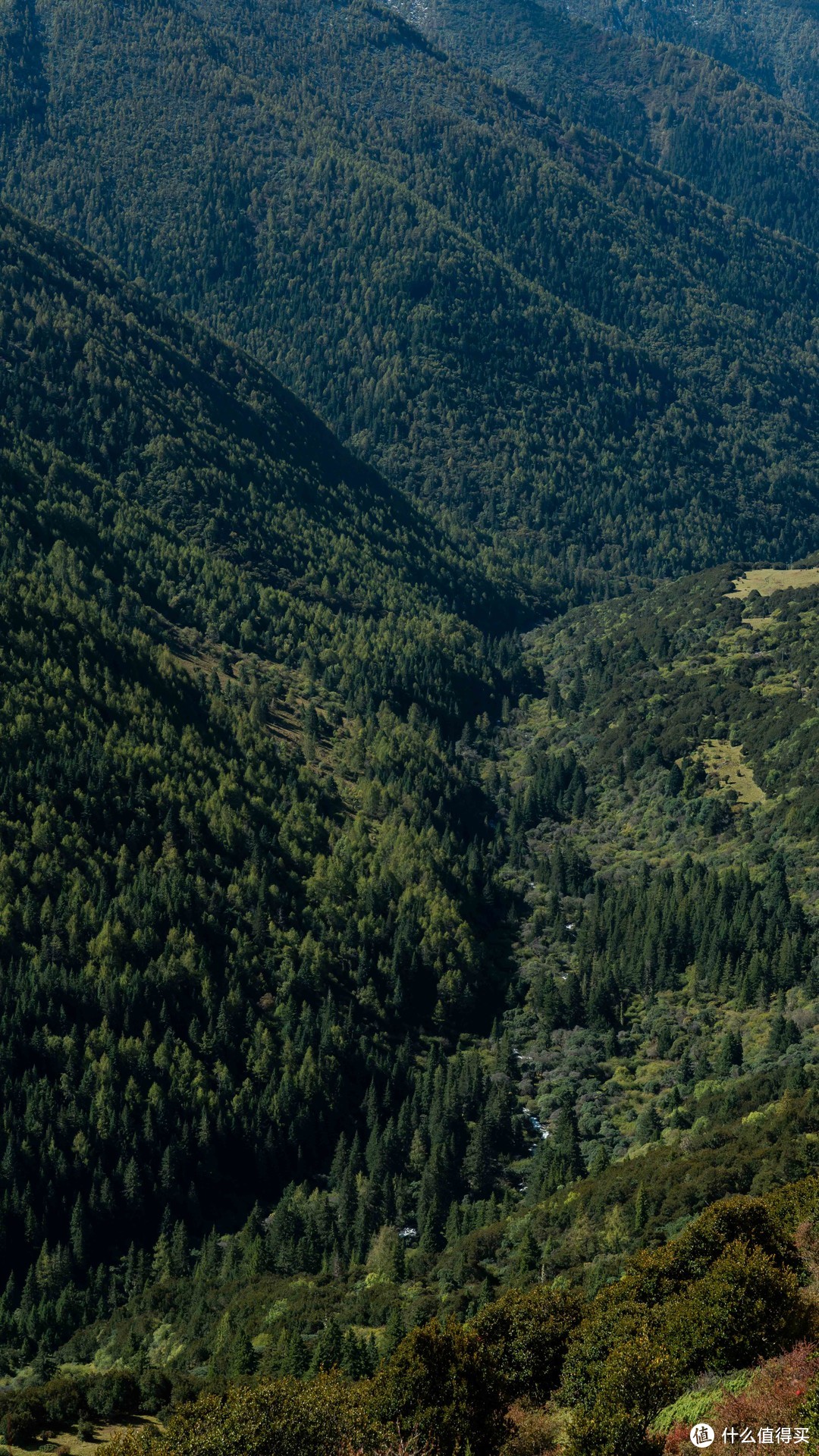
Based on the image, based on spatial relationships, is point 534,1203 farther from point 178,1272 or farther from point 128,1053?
point 128,1053

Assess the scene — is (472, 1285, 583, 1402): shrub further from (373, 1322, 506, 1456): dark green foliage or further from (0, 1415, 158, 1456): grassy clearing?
(0, 1415, 158, 1456): grassy clearing

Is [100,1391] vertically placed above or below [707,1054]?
below

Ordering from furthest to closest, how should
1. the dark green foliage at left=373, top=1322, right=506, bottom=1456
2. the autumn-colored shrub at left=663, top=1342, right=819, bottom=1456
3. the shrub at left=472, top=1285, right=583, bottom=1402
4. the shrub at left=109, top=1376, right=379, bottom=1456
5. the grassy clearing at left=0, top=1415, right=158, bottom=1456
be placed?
1. the grassy clearing at left=0, top=1415, right=158, bottom=1456
2. the shrub at left=472, top=1285, right=583, bottom=1402
3. the dark green foliage at left=373, top=1322, right=506, bottom=1456
4. the shrub at left=109, top=1376, right=379, bottom=1456
5. the autumn-colored shrub at left=663, top=1342, right=819, bottom=1456

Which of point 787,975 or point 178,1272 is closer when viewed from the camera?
point 178,1272

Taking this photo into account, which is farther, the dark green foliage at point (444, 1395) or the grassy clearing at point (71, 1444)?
the grassy clearing at point (71, 1444)

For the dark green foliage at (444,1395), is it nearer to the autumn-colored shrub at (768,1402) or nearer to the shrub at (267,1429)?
the shrub at (267,1429)

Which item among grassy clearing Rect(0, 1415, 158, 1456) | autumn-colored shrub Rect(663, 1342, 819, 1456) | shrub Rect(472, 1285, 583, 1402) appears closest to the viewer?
autumn-colored shrub Rect(663, 1342, 819, 1456)

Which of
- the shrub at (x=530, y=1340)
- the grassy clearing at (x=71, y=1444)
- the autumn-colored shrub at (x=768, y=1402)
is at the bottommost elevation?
the grassy clearing at (x=71, y=1444)

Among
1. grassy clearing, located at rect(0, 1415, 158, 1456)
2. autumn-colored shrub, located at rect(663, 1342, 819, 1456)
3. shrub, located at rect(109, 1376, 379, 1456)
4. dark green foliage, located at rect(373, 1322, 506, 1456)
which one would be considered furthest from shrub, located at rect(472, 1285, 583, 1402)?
grassy clearing, located at rect(0, 1415, 158, 1456)

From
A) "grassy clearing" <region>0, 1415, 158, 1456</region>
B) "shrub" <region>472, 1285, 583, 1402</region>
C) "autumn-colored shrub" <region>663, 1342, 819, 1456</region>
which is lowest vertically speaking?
"grassy clearing" <region>0, 1415, 158, 1456</region>

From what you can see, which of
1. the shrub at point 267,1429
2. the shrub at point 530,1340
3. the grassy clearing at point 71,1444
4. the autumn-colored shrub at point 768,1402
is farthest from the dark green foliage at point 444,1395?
the grassy clearing at point 71,1444

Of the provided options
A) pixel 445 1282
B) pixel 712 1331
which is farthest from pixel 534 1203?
pixel 712 1331
